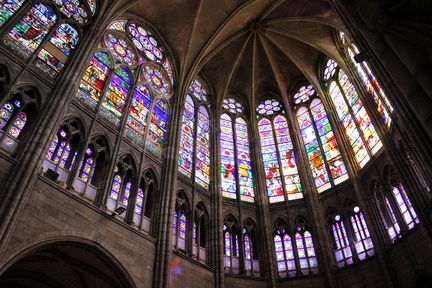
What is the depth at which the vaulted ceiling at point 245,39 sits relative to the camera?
60.8ft

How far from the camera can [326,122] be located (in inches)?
747

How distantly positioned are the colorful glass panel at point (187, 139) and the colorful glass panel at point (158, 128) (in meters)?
1.10

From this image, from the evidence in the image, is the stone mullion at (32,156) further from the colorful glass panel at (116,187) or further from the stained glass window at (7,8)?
the colorful glass panel at (116,187)

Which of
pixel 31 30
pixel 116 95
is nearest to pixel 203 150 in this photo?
pixel 116 95

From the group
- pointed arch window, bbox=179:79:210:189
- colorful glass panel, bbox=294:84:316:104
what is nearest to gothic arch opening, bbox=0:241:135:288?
pointed arch window, bbox=179:79:210:189

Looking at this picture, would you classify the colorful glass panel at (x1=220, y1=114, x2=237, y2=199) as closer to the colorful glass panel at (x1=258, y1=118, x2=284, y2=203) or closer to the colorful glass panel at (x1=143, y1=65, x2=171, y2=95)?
the colorful glass panel at (x1=258, y1=118, x2=284, y2=203)

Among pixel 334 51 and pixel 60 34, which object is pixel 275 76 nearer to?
pixel 334 51

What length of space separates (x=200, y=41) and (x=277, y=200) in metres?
8.79

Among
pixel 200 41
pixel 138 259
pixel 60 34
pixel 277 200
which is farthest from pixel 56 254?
pixel 200 41

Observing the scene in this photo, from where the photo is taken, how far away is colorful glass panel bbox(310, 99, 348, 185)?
17.0 m

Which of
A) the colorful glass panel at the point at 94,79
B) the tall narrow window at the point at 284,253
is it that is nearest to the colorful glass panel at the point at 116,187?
the colorful glass panel at the point at 94,79

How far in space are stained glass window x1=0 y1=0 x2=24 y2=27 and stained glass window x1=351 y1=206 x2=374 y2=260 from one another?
46.6ft

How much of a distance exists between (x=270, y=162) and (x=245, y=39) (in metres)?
6.79

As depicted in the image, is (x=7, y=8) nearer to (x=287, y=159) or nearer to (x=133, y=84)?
(x=133, y=84)
